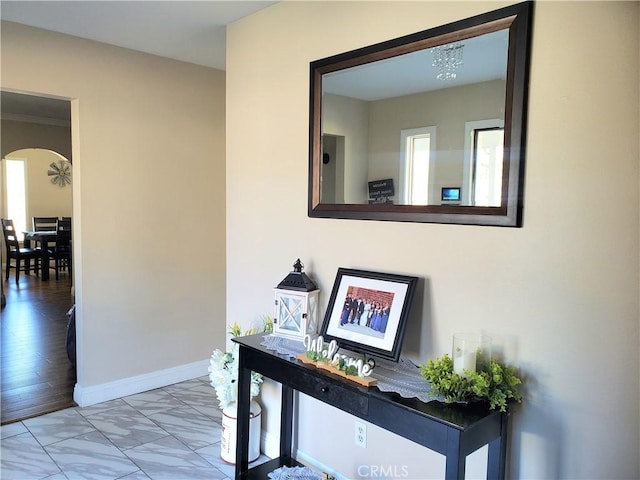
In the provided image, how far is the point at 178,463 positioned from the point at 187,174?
6.49ft

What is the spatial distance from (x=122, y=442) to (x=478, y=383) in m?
2.10

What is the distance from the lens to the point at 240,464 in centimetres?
231

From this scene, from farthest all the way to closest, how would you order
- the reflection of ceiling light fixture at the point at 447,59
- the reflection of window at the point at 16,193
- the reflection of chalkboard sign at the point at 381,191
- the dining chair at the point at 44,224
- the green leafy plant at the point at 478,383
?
the reflection of window at the point at 16,193, the dining chair at the point at 44,224, the reflection of chalkboard sign at the point at 381,191, the reflection of ceiling light fixture at the point at 447,59, the green leafy plant at the point at 478,383

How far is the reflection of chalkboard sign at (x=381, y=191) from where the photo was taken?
1972 millimetres

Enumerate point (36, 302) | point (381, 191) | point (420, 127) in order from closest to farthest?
point (420, 127) → point (381, 191) → point (36, 302)

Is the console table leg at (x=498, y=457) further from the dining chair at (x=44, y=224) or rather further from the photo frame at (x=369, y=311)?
the dining chair at (x=44, y=224)

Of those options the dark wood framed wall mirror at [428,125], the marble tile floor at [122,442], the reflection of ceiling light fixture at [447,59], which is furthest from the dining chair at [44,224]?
the reflection of ceiling light fixture at [447,59]

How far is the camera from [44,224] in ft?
30.7

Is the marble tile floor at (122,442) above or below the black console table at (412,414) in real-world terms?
below

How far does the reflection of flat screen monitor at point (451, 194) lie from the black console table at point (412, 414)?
27.4 inches

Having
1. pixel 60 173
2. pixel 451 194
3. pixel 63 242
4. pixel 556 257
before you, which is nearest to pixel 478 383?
pixel 556 257

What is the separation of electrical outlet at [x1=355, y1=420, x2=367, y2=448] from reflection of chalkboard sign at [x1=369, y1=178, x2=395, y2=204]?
956mm

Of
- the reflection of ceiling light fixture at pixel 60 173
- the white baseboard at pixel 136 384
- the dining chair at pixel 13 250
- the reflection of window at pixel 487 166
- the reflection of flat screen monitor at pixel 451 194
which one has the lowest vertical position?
the white baseboard at pixel 136 384

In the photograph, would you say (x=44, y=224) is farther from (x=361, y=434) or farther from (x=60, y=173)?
(x=361, y=434)
